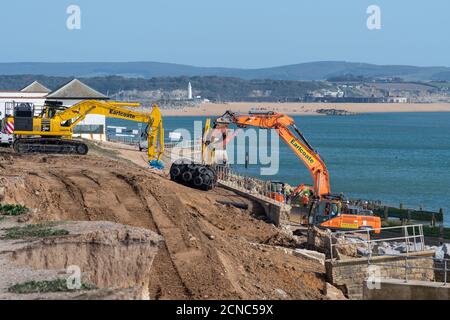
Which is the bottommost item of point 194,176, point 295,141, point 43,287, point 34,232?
point 194,176

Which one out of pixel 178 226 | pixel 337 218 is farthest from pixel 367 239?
pixel 178 226

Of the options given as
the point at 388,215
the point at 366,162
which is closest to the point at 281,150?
the point at 366,162

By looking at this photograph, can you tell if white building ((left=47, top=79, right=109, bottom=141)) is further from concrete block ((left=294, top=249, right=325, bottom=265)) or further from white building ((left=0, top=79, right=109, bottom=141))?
concrete block ((left=294, top=249, right=325, bottom=265))

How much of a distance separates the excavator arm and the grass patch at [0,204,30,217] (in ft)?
46.8

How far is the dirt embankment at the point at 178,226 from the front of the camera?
1781 cm

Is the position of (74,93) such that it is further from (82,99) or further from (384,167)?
(384,167)

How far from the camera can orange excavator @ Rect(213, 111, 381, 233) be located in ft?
99.4

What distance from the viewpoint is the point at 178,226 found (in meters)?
20.8

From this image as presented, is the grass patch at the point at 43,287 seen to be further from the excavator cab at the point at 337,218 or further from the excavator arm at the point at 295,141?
the excavator arm at the point at 295,141

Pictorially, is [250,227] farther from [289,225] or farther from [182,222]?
[182,222]

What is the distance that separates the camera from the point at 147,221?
21.4 meters

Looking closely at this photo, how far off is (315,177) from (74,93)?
88.7 ft

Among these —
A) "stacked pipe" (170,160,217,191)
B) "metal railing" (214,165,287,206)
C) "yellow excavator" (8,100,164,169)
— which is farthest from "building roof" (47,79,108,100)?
"stacked pipe" (170,160,217,191)

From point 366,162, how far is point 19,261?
219ft
